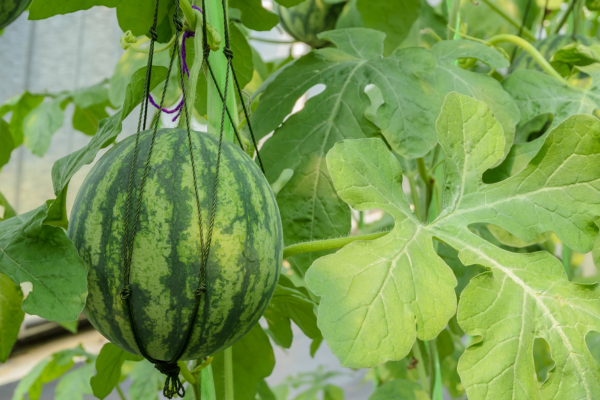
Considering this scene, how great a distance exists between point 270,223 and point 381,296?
0.14 m

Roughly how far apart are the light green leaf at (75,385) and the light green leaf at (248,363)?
57cm

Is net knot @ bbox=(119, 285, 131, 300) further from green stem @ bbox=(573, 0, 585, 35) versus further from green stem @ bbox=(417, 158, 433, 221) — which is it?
green stem @ bbox=(573, 0, 585, 35)

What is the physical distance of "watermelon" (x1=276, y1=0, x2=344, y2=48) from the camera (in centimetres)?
131

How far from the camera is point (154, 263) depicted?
465mm

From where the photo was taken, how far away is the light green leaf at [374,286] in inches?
20.1

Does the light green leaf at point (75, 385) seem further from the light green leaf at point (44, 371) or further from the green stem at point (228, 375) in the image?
the green stem at point (228, 375)

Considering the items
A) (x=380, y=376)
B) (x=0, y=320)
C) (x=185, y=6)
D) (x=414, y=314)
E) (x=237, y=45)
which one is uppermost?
(x=185, y=6)

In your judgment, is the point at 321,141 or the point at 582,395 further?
the point at 321,141

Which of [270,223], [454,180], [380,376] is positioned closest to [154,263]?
[270,223]

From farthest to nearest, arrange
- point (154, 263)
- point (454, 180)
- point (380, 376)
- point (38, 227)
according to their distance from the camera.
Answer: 1. point (380, 376)
2. point (454, 180)
3. point (38, 227)
4. point (154, 263)

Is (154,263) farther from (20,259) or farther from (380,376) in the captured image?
(380,376)

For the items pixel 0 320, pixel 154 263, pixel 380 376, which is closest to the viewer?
pixel 154 263

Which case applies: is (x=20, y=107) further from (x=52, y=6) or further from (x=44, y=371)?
(x=52, y=6)

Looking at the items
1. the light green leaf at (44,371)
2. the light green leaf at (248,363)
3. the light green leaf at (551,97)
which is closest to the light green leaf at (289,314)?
the light green leaf at (248,363)
